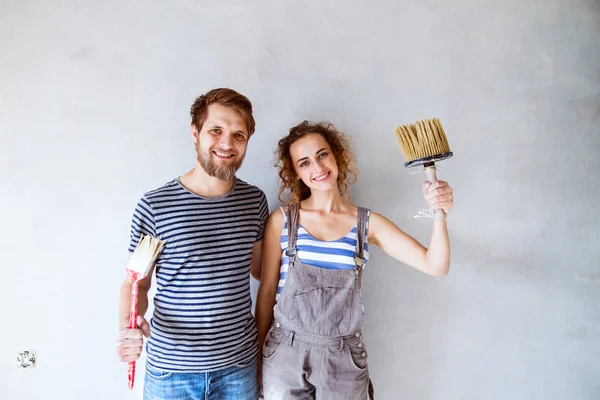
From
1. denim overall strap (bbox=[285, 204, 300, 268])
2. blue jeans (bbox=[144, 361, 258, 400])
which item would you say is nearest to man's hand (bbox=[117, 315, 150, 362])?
blue jeans (bbox=[144, 361, 258, 400])

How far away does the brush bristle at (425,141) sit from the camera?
3.30 feet

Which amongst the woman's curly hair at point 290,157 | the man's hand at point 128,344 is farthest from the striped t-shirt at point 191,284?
the woman's curly hair at point 290,157

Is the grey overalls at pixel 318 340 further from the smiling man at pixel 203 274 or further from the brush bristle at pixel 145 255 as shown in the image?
the brush bristle at pixel 145 255

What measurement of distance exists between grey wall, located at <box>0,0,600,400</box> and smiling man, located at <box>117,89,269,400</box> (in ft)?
0.82

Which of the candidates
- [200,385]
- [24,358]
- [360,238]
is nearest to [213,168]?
[360,238]

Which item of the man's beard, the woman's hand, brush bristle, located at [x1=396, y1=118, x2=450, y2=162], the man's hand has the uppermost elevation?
brush bristle, located at [x1=396, y1=118, x2=450, y2=162]

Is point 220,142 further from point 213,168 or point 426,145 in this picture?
point 426,145

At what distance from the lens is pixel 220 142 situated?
3.65 feet

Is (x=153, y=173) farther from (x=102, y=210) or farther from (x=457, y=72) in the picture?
(x=457, y=72)

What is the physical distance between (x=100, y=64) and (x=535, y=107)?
1.55 meters

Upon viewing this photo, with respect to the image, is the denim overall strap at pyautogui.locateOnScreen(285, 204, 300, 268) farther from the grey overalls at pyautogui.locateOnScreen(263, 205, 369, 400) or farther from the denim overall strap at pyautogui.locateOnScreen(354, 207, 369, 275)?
the denim overall strap at pyautogui.locateOnScreen(354, 207, 369, 275)

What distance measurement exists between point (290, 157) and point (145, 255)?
548 mm

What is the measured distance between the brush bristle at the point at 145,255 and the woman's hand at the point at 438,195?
743mm

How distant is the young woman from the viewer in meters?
1.12
